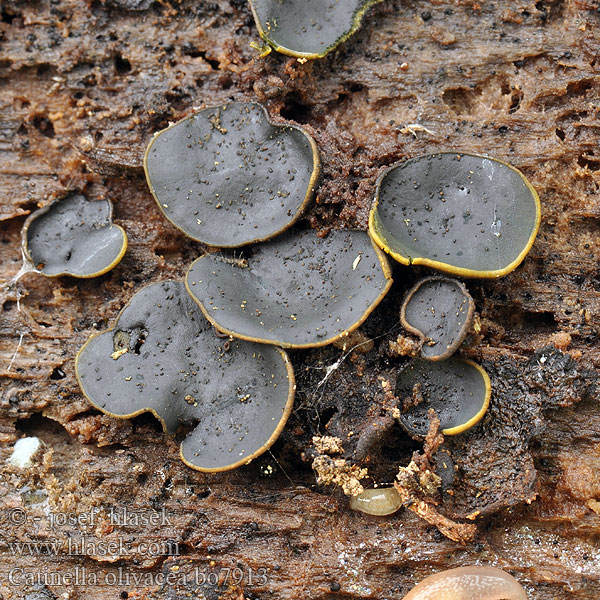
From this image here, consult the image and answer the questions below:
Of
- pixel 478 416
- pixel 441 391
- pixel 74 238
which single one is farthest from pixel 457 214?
pixel 74 238

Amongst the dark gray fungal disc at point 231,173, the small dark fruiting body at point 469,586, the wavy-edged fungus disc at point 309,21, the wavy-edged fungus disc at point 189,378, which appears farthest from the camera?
the wavy-edged fungus disc at point 309,21

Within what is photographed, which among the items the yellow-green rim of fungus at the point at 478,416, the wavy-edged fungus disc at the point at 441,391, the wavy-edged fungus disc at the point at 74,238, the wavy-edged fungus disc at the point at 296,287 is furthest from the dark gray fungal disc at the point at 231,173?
the yellow-green rim of fungus at the point at 478,416

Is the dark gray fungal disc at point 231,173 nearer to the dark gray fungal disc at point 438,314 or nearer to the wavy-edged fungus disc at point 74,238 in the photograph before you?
the wavy-edged fungus disc at point 74,238

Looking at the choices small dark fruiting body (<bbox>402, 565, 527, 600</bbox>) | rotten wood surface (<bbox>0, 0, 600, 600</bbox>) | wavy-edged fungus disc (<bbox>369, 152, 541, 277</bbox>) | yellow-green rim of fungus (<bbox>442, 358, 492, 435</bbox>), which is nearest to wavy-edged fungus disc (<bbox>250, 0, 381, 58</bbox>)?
rotten wood surface (<bbox>0, 0, 600, 600</bbox>)

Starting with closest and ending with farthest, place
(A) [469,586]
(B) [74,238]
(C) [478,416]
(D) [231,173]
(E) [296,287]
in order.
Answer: (A) [469,586] → (C) [478,416] → (E) [296,287] → (D) [231,173] → (B) [74,238]

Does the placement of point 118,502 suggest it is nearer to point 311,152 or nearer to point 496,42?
point 311,152

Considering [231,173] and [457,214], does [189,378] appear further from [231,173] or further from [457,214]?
[457,214]

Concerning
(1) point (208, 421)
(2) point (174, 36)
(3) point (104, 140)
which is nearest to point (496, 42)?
(2) point (174, 36)
